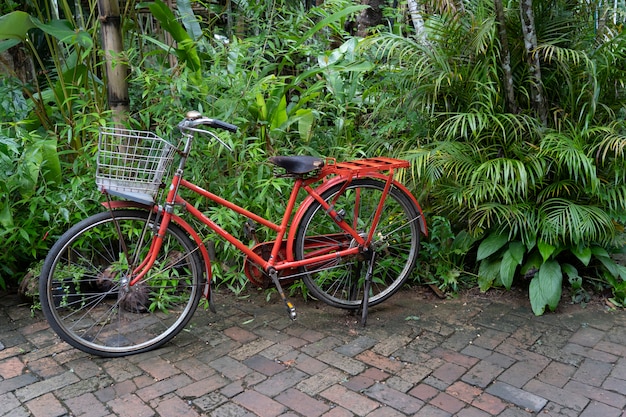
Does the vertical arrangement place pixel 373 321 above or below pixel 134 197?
below

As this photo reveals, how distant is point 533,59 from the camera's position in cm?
375

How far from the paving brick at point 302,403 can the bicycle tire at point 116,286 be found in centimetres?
82

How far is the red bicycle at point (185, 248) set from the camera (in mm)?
3047

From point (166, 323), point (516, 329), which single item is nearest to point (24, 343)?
point (166, 323)

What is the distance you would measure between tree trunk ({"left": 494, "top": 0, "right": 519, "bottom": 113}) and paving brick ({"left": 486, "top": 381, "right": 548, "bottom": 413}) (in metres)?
1.89

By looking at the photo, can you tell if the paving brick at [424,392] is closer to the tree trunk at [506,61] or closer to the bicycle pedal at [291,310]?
the bicycle pedal at [291,310]

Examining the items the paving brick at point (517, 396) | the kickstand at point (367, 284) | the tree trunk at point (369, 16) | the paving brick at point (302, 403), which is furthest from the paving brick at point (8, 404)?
the tree trunk at point (369, 16)

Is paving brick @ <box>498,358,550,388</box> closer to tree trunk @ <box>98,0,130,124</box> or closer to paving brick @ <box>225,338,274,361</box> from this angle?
paving brick @ <box>225,338,274,361</box>

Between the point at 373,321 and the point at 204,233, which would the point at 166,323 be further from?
the point at 373,321

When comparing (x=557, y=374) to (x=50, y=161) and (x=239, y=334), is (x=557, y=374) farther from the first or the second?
(x=50, y=161)

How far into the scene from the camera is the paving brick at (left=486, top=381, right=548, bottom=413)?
2637mm

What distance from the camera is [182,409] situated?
2.62 metres

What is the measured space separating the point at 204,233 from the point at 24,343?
119cm

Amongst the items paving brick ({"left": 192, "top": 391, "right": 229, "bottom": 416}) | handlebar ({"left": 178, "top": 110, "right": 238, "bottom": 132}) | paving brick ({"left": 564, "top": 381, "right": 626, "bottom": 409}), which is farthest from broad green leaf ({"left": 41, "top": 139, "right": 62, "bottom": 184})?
paving brick ({"left": 564, "top": 381, "right": 626, "bottom": 409})
